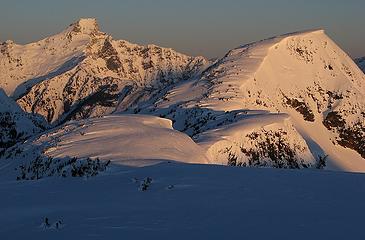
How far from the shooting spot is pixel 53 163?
19.0m

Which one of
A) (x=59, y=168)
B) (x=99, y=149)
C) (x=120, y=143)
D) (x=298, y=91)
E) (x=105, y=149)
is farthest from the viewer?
(x=298, y=91)

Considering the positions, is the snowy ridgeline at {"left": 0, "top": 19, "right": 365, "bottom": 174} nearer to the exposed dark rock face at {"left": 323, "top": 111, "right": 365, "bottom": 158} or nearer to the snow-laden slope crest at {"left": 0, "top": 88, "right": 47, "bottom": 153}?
the exposed dark rock face at {"left": 323, "top": 111, "right": 365, "bottom": 158}

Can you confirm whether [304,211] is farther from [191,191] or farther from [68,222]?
[68,222]

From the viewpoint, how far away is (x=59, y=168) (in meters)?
17.6

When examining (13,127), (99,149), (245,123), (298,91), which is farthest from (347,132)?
(99,149)

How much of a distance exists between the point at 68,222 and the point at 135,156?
A: 362 inches

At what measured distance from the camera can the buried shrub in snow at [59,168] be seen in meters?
15.0

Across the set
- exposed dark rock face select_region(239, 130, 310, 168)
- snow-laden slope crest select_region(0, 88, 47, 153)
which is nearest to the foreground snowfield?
exposed dark rock face select_region(239, 130, 310, 168)

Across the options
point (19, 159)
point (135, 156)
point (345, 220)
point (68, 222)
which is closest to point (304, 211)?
point (345, 220)

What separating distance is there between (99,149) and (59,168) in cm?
277

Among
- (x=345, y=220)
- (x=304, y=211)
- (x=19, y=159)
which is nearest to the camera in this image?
(x=345, y=220)

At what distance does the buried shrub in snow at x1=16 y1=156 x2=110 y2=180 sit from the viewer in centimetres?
1495

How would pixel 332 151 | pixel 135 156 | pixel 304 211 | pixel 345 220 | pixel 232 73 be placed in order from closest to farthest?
1. pixel 345 220
2. pixel 304 211
3. pixel 135 156
4. pixel 332 151
5. pixel 232 73

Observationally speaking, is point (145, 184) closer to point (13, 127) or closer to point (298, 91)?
point (298, 91)
